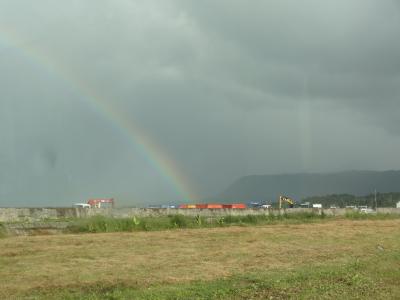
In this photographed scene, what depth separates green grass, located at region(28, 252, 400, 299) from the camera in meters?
11.5

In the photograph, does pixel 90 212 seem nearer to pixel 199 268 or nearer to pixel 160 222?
pixel 160 222

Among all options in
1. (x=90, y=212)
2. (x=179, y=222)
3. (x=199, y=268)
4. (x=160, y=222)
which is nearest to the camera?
(x=199, y=268)

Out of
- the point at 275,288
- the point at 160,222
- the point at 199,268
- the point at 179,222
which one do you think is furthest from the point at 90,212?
the point at 275,288

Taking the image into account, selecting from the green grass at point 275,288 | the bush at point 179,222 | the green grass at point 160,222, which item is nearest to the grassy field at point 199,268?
the green grass at point 275,288

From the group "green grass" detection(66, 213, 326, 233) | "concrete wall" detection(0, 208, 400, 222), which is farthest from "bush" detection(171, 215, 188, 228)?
"concrete wall" detection(0, 208, 400, 222)

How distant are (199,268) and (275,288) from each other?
4137 millimetres

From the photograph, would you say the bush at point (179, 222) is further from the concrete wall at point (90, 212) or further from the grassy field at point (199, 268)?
the grassy field at point (199, 268)

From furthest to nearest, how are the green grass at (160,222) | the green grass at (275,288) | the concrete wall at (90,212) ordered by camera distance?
the concrete wall at (90,212), the green grass at (160,222), the green grass at (275,288)

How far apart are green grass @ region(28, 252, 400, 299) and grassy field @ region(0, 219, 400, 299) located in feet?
0.07

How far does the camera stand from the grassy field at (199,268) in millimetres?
12000

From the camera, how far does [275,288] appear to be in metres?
12.1

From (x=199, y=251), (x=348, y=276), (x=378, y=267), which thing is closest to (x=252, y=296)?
(x=348, y=276)

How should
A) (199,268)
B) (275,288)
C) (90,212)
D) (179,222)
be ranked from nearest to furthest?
(275,288) → (199,268) → (179,222) → (90,212)

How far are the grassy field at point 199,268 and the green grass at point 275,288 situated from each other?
22mm
